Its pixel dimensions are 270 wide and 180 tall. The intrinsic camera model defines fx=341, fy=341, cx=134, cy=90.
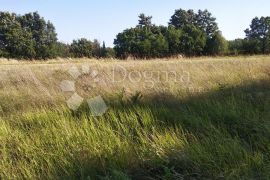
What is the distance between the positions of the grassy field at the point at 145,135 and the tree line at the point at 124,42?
3537 centimetres

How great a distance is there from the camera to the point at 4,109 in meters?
5.77

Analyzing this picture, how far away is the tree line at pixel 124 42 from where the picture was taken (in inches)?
1721

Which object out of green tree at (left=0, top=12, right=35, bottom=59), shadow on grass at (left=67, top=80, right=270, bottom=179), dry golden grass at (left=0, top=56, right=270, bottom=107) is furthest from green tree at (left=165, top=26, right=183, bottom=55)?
shadow on grass at (left=67, top=80, right=270, bottom=179)

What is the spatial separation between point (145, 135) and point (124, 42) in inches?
1633

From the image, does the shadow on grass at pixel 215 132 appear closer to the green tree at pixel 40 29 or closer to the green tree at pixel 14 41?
the green tree at pixel 14 41

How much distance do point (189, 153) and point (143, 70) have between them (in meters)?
6.67

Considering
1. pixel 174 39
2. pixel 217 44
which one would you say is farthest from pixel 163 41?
pixel 217 44

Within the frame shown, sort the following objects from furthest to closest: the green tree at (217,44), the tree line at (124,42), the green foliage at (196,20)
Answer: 1. the green foliage at (196,20)
2. the green tree at (217,44)
3. the tree line at (124,42)

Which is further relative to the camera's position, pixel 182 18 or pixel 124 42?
pixel 182 18

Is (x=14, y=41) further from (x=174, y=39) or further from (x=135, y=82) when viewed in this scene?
(x=135, y=82)

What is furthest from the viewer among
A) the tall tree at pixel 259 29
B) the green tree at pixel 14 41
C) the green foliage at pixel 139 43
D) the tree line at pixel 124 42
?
the tall tree at pixel 259 29

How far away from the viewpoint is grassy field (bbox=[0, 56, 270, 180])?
2.91m

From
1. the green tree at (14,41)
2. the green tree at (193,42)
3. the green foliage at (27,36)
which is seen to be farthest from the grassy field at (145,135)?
the green tree at (14,41)

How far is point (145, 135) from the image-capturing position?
11.6 feet
